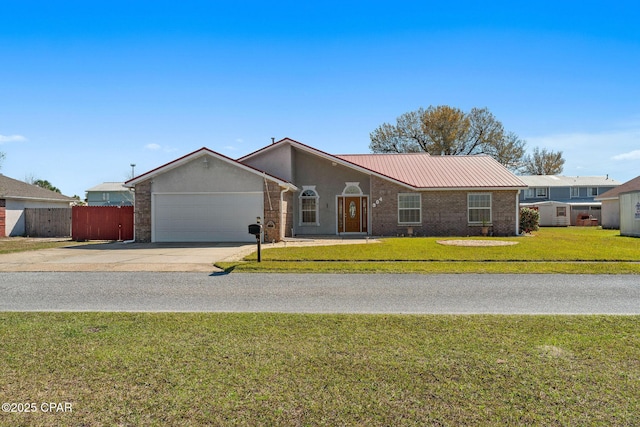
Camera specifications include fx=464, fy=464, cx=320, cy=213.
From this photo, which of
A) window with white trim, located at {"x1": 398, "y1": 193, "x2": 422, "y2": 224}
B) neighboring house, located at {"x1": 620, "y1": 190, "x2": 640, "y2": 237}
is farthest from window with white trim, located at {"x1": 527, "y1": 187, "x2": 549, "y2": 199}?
window with white trim, located at {"x1": 398, "y1": 193, "x2": 422, "y2": 224}

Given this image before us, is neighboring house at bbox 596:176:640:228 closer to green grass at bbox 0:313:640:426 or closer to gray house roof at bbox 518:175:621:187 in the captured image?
gray house roof at bbox 518:175:621:187

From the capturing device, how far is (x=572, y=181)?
163ft

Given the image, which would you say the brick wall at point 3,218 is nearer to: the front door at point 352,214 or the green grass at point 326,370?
the front door at point 352,214

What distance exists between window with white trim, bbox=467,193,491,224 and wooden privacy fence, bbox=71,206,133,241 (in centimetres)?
1765

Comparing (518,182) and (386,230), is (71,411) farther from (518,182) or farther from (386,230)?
(518,182)

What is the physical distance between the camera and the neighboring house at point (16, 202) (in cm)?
2772

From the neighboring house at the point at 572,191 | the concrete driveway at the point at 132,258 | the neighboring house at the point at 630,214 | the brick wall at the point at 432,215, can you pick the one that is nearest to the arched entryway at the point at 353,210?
the brick wall at the point at 432,215

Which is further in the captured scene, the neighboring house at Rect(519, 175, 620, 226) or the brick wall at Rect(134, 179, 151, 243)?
the neighboring house at Rect(519, 175, 620, 226)

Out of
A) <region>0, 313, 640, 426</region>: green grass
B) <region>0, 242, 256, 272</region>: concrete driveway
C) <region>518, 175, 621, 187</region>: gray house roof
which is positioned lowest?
<region>0, 313, 640, 426</region>: green grass

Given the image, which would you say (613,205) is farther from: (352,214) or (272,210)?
(272,210)

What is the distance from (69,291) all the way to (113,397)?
598 cm

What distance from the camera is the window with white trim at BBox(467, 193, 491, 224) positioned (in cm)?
2472

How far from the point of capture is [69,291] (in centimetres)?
917

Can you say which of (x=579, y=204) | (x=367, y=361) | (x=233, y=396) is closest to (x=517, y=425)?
(x=367, y=361)
